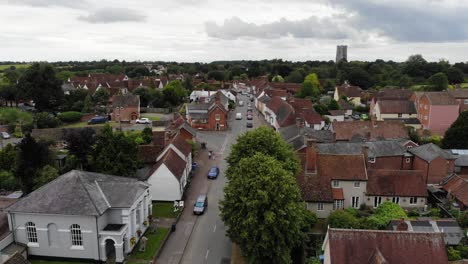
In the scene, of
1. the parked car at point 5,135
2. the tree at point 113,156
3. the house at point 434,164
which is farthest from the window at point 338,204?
the parked car at point 5,135

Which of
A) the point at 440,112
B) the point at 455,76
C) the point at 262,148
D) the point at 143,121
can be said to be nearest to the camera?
the point at 262,148

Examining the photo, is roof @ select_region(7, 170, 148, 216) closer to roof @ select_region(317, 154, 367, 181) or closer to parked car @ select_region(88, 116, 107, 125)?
roof @ select_region(317, 154, 367, 181)

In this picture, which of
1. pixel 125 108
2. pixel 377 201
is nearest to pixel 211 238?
pixel 377 201

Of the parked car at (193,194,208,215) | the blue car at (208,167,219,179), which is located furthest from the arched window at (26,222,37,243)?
the blue car at (208,167,219,179)

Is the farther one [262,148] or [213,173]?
[213,173]

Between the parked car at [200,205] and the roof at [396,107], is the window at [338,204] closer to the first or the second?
the parked car at [200,205]

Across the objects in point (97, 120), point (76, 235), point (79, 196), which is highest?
point (79, 196)

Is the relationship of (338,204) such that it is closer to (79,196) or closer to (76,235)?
(79,196)
